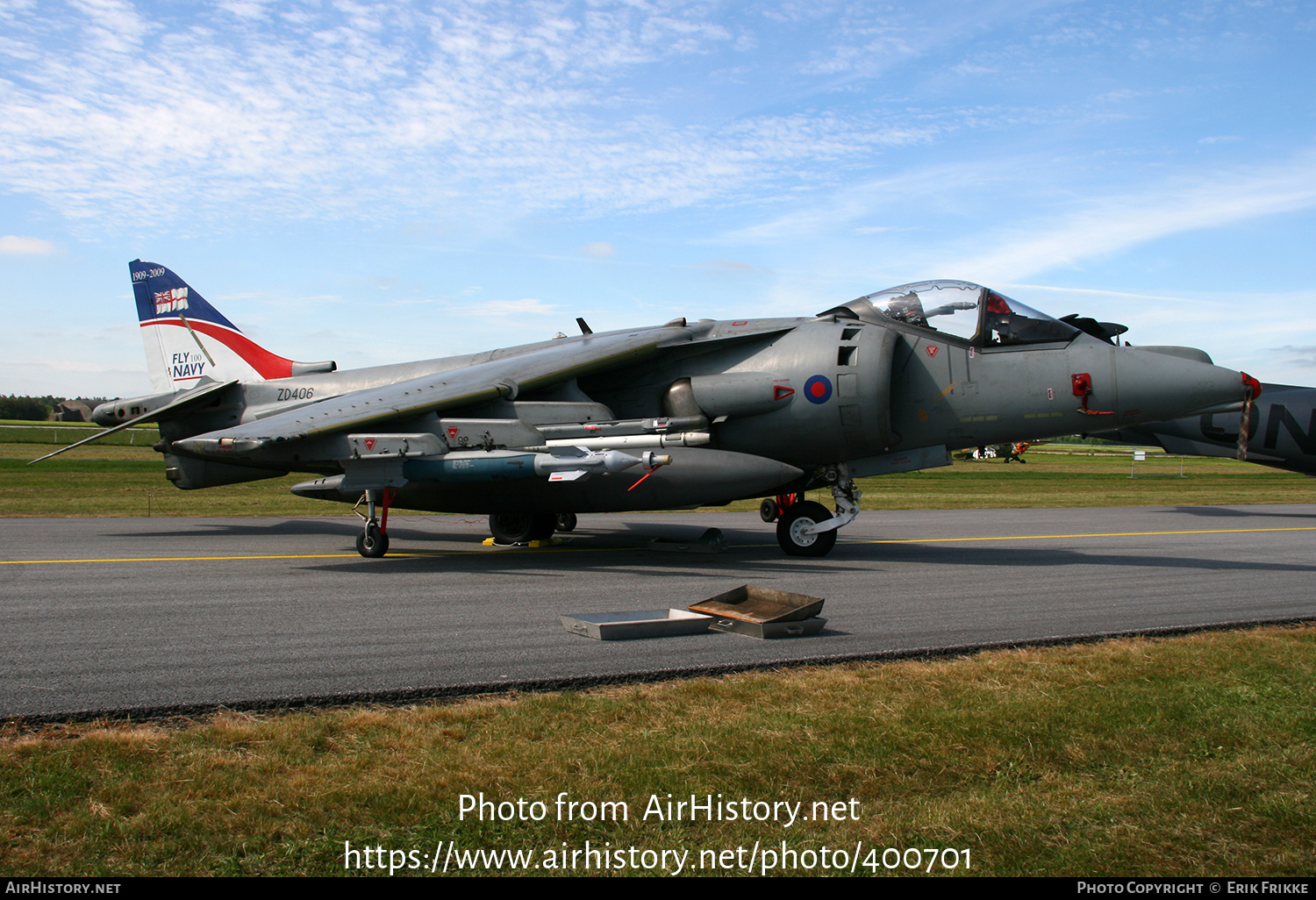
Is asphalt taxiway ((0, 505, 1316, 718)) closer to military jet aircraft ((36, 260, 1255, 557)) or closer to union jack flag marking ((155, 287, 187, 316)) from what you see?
military jet aircraft ((36, 260, 1255, 557))

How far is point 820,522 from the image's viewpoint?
13148 mm

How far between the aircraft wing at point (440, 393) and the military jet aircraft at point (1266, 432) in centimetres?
1566

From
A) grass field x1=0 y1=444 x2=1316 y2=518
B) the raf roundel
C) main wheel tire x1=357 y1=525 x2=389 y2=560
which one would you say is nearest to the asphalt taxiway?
main wheel tire x1=357 y1=525 x2=389 y2=560

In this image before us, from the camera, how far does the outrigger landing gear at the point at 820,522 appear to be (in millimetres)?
13023

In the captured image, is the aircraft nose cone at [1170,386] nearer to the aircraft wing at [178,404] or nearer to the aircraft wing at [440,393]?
the aircraft wing at [440,393]

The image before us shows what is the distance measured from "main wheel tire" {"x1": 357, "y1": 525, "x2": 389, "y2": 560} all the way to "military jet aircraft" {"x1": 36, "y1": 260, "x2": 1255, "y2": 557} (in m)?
0.02

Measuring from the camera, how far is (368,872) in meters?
3.34

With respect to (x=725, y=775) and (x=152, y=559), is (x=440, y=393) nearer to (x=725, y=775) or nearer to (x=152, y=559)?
(x=152, y=559)

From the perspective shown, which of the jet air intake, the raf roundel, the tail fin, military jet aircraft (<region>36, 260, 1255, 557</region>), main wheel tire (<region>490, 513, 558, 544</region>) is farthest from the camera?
the tail fin

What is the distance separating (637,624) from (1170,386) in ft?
26.4

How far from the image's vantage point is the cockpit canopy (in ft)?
39.7

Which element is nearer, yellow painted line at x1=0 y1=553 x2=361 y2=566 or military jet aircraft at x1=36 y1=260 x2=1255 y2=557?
yellow painted line at x1=0 y1=553 x2=361 y2=566
